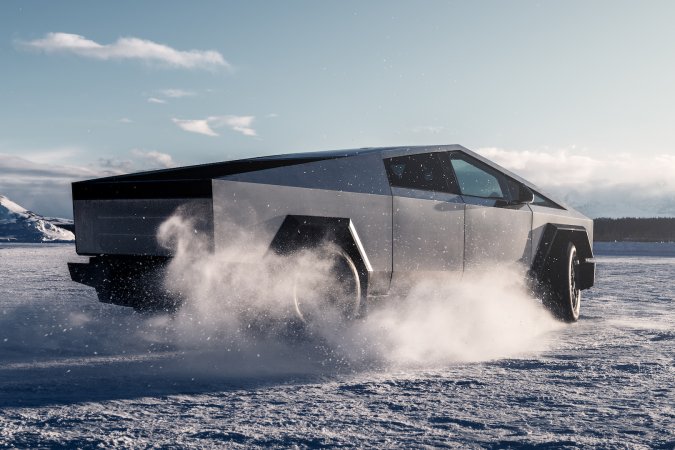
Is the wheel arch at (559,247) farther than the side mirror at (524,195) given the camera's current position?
Yes

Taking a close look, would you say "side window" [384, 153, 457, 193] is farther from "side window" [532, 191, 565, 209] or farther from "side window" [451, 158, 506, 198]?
"side window" [532, 191, 565, 209]

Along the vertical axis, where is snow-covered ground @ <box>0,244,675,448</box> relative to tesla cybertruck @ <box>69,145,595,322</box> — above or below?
below

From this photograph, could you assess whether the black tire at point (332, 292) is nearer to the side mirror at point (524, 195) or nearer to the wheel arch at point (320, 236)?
the wheel arch at point (320, 236)

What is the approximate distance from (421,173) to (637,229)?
40.2 metres

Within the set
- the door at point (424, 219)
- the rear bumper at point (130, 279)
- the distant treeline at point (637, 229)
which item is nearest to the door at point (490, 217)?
the door at point (424, 219)

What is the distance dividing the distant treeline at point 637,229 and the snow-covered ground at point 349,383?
3730cm

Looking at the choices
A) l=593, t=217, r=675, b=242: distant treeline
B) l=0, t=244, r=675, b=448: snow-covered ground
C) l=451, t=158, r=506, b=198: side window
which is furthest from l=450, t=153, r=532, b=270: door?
l=593, t=217, r=675, b=242: distant treeline

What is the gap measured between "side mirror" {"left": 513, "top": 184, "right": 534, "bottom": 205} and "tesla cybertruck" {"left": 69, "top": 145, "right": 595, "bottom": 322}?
19mm

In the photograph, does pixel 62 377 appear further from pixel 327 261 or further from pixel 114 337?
pixel 327 261

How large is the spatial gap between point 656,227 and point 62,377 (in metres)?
43.2

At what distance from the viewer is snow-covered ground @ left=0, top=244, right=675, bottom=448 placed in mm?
2910

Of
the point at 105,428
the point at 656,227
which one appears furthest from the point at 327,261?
the point at 656,227

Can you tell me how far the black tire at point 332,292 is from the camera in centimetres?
469

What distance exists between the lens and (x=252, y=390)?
3.72 meters
